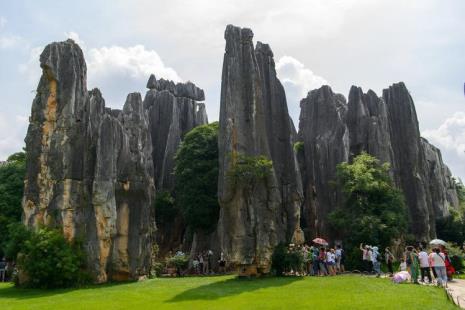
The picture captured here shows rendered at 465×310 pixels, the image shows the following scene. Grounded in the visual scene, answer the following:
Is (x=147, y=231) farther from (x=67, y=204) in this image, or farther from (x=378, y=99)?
(x=378, y=99)

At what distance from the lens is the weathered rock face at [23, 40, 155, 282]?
27062 mm

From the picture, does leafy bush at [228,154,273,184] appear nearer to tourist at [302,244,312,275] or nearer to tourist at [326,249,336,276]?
tourist at [302,244,312,275]

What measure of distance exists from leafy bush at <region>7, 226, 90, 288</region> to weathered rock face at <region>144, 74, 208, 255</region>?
25317mm

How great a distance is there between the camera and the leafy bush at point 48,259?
24641 mm

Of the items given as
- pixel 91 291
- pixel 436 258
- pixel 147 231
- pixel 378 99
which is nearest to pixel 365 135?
pixel 378 99

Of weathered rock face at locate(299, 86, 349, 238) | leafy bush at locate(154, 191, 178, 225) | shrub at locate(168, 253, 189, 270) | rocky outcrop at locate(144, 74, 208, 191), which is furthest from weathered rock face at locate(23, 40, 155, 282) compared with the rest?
rocky outcrop at locate(144, 74, 208, 191)

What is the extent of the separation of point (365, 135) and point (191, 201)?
56.8 ft

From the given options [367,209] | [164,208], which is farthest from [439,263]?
[164,208]

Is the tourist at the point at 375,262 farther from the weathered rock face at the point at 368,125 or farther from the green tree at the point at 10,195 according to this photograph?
the green tree at the point at 10,195

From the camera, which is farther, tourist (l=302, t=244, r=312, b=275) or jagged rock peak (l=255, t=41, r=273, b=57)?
jagged rock peak (l=255, t=41, r=273, b=57)

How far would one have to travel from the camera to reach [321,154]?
153 ft

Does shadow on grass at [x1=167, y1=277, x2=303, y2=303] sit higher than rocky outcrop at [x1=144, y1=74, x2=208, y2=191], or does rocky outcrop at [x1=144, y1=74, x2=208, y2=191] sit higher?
rocky outcrop at [x1=144, y1=74, x2=208, y2=191]

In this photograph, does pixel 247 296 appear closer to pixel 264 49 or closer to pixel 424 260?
pixel 424 260

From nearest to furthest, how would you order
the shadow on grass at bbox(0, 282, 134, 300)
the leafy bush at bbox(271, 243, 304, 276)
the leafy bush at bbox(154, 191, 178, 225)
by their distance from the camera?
the shadow on grass at bbox(0, 282, 134, 300) → the leafy bush at bbox(271, 243, 304, 276) → the leafy bush at bbox(154, 191, 178, 225)
